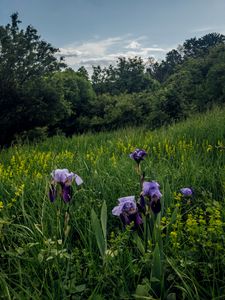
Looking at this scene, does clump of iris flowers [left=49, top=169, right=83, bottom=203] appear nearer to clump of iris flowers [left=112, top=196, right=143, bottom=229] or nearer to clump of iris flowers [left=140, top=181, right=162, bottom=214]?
clump of iris flowers [left=112, top=196, right=143, bottom=229]

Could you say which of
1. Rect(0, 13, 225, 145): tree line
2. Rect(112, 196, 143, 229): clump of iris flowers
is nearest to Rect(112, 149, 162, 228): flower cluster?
Rect(112, 196, 143, 229): clump of iris flowers

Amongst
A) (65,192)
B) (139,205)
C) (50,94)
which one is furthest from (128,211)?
(50,94)

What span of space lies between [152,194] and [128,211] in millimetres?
145

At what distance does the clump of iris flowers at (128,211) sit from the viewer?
159 cm

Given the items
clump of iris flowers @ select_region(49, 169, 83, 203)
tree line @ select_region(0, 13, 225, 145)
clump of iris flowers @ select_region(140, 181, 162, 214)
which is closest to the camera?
clump of iris flowers @ select_region(140, 181, 162, 214)

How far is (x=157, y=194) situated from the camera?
5.16 ft

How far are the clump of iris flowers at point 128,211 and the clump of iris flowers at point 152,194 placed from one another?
0.05 meters

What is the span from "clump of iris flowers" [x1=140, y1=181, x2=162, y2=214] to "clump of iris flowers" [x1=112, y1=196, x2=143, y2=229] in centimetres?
5

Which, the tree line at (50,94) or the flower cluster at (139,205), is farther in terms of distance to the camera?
the tree line at (50,94)

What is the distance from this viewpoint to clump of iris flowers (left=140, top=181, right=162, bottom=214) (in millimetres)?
1572

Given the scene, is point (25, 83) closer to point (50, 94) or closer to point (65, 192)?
point (50, 94)

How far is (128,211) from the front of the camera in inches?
63.7

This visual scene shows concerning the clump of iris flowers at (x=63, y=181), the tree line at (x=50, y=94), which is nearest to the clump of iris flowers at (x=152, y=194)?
the clump of iris flowers at (x=63, y=181)

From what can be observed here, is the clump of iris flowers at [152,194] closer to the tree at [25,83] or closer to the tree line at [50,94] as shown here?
the tree line at [50,94]
